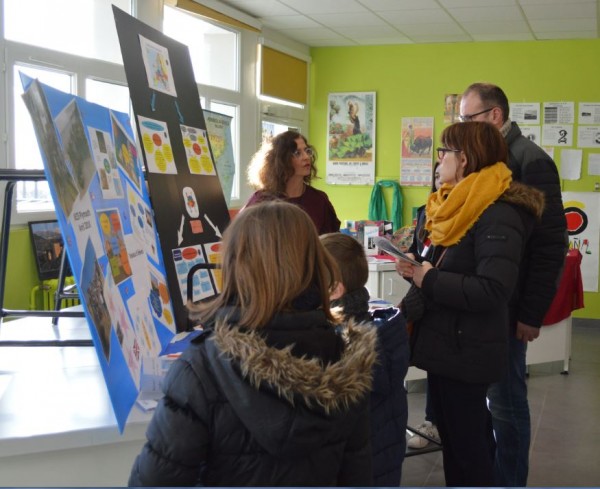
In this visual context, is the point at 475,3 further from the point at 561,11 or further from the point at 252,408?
the point at 252,408

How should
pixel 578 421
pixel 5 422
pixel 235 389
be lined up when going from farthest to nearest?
pixel 578 421
pixel 5 422
pixel 235 389

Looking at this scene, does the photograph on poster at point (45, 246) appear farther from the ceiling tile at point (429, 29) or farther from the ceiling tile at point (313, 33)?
the ceiling tile at point (429, 29)

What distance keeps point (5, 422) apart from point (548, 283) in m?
1.71

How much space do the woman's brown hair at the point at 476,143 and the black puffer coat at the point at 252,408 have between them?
109 centimetres

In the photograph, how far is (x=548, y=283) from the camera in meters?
2.45

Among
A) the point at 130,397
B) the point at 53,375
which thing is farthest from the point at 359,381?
the point at 53,375

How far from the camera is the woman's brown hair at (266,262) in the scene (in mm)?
1262

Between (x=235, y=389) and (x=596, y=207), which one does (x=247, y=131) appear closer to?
(x=596, y=207)

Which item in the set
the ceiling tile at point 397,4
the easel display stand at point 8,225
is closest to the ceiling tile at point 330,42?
the ceiling tile at point 397,4

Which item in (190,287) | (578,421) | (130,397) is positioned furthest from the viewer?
(578,421)

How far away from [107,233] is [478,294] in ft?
3.39

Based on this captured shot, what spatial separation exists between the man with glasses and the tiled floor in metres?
0.67

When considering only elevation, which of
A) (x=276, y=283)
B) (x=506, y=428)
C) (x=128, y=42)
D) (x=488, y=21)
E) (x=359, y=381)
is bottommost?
(x=506, y=428)

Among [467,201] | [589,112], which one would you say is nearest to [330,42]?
[589,112]
